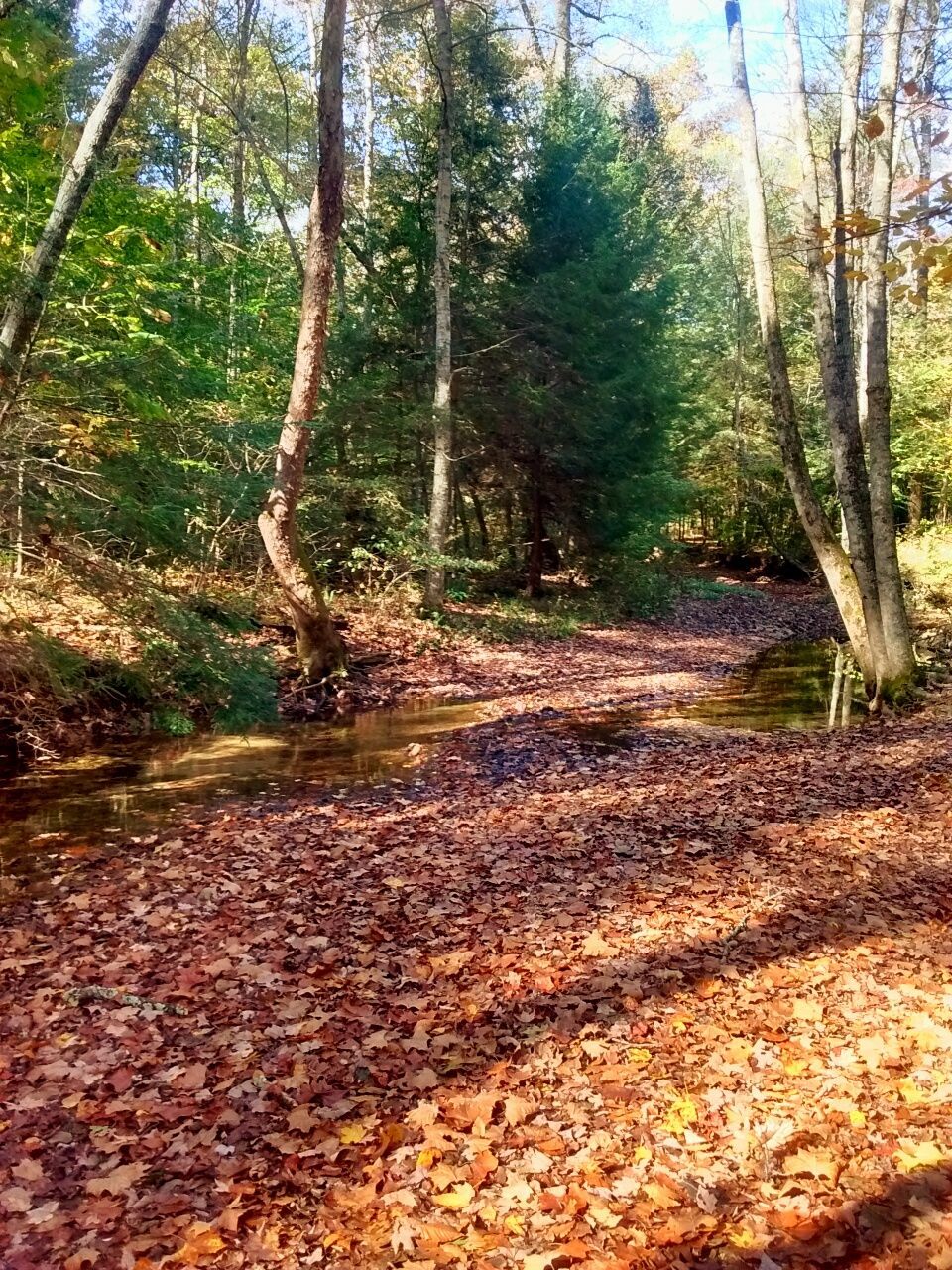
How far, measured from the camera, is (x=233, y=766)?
9.39 metres

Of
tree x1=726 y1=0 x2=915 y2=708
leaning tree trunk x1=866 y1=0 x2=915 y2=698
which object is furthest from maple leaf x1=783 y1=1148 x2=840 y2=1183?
tree x1=726 y1=0 x2=915 y2=708

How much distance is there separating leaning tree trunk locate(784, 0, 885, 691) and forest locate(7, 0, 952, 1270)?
0.18 ft

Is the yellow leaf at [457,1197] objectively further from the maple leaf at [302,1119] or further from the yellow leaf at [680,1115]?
the yellow leaf at [680,1115]

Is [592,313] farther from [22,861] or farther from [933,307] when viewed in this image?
[22,861]

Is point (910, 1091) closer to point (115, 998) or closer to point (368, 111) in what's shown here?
point (115, 998)

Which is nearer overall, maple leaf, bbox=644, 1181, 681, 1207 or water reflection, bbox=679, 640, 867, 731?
maple leaf, bbox=644, 1181, 681, 1207

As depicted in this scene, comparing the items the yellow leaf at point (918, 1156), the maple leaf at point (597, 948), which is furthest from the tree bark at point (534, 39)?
the yellow leaf at point (918, 1156)

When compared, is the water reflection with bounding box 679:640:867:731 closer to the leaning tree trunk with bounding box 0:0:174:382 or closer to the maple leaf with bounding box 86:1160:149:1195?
the leaning tree trunk with bounding box 0:0:174:382

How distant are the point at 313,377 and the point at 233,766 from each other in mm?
5390

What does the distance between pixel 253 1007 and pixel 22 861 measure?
323cm

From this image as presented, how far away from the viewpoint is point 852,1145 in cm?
328

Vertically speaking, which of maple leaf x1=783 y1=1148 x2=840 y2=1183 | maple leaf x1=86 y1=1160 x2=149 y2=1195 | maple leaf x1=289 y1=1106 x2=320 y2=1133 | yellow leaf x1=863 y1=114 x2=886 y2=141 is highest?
yellow leaf x1=863 y1=114 x2=886 y2=141

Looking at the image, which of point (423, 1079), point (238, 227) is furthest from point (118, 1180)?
point (238, 227)

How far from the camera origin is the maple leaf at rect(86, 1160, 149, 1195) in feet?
10.7
